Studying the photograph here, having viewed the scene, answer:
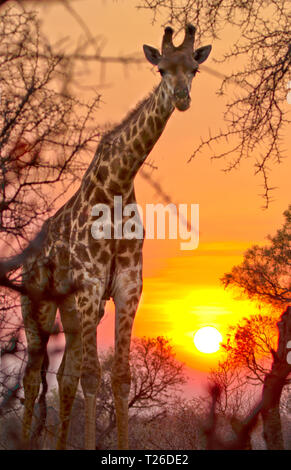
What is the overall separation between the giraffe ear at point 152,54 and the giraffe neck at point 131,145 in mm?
272

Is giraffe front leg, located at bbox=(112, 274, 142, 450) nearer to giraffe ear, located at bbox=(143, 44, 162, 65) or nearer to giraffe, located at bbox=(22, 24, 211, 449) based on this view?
giraffe, located at bbox=(22, 24, 211, 449)

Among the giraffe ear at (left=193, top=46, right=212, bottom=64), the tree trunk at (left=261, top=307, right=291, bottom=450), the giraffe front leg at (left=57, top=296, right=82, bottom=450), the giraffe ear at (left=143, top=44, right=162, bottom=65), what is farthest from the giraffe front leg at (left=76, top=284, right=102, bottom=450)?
the giraffe ear at (left=193, top=46, right=212, bottom=64)

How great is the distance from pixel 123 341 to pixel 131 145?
2.26 meters

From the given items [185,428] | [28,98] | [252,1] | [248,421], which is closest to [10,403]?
[28,98]

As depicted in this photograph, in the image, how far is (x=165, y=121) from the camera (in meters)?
7.17

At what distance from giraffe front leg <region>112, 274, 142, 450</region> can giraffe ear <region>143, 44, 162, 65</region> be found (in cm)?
252

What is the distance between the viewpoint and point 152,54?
7.15 m

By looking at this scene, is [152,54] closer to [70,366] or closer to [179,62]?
[179,62]

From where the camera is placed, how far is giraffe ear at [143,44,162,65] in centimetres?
711

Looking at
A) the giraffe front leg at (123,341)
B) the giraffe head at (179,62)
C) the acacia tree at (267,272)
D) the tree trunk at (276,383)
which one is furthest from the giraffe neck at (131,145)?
the acacia tree at (267,272)

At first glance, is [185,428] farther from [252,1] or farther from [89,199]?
[252,1]

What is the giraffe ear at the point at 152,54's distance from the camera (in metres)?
7.11

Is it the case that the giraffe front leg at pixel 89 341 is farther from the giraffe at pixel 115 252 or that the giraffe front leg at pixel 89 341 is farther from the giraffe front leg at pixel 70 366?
the giraffe front leg at pixel 70 366

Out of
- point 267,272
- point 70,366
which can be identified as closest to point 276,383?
point 70,366
